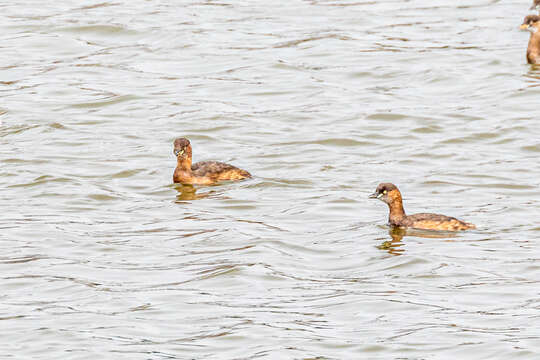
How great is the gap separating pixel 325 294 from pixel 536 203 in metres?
4.54

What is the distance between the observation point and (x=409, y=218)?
15.7 metres

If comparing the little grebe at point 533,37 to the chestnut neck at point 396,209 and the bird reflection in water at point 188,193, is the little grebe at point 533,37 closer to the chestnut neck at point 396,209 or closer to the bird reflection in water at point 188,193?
the bird reflection in water at point 188,193

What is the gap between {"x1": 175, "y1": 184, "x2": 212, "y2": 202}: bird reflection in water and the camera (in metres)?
17.3

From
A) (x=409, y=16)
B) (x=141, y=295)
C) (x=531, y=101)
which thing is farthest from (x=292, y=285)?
(x=409, y=16)

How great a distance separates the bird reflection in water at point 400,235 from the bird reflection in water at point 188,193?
2.80 metres

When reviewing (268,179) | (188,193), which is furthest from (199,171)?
(268,179)

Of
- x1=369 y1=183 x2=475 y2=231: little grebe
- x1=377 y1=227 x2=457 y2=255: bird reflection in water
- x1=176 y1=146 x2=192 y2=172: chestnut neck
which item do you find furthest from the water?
x1=176 y1=146 x2=192 y2=172: chestnut neck

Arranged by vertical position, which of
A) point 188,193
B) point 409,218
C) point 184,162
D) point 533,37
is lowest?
point 188,193

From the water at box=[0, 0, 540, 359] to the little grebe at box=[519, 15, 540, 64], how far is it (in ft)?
0.80

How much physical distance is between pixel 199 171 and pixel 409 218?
10.8 feet

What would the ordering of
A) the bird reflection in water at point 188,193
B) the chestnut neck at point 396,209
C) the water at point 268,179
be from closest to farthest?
the water at point 268,179, the chestnut neck at point 396,209, the bird reflection in water at point 188,193

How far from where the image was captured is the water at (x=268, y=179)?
39.8 ft

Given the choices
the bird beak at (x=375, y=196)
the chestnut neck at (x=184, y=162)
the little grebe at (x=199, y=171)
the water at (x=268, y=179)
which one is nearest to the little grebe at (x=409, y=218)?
the bird beak at (x=375, y=196)

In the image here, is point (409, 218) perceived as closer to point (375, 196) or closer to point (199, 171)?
point (375, 196)
